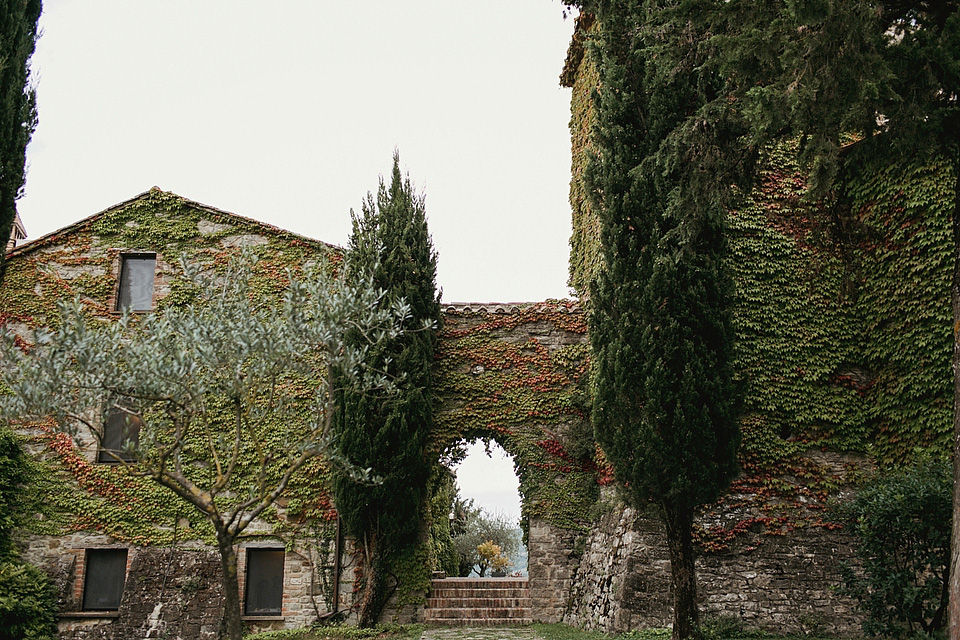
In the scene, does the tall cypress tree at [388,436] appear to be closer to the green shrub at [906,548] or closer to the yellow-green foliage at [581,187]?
the yellow-green foliage at [581,187]

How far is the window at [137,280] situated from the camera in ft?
48.5

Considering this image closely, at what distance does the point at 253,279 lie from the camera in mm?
14781

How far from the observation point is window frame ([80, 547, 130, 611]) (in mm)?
13219

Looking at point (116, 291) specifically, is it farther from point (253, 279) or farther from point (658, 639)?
point (658, 639)

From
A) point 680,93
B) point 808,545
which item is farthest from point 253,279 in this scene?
point 808,545

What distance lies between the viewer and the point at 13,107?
13.5 metres

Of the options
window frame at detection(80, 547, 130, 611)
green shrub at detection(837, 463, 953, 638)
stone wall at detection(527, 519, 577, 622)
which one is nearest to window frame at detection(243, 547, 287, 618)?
window frame at detection(80, 547, 130, 611)

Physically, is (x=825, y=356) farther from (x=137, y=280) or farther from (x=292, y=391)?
Answer: (x=137, y=280)

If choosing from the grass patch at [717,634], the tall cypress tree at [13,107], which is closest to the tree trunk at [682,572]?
the grass patch at [717,634]

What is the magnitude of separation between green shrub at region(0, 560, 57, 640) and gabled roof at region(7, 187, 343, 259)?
6.03m

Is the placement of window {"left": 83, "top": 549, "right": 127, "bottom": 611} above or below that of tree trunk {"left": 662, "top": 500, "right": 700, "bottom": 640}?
below

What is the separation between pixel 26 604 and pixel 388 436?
640 cm

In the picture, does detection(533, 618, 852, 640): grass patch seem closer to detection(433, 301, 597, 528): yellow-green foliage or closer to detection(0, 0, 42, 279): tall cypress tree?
detection(433, 301, 597, 528): yellow-green foliage

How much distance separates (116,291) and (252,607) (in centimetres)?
661
